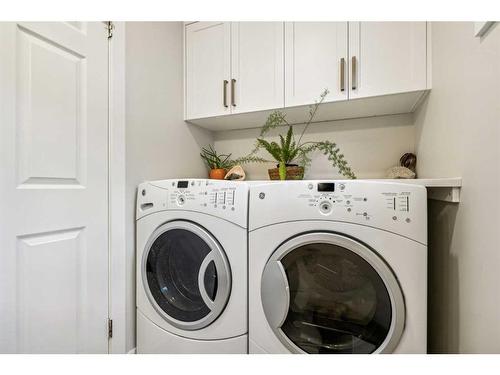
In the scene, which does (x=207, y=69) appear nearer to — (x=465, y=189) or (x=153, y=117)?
(x=153, y=117)

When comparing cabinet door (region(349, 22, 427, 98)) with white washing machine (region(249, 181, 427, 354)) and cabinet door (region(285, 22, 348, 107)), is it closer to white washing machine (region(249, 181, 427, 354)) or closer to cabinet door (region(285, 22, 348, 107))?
cabinet door (region(285, 22, 348, 107))

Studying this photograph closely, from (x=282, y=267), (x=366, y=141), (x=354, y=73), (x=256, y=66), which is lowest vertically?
(x=282, y=267)

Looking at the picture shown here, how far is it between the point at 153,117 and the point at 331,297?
1255 mm

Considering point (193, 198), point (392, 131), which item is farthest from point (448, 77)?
point (193, 198)

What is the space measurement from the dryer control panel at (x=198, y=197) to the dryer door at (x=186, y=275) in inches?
3.7

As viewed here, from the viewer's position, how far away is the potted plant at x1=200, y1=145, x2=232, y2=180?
67.9 inches

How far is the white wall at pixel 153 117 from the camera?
4.08ft

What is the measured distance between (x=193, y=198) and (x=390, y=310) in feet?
2.89

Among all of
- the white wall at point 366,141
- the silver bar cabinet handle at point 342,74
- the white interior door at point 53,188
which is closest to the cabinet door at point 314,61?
the silver bar cabinet handle at point 342,74

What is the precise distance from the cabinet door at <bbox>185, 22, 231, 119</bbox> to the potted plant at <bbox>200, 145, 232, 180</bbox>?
31cm

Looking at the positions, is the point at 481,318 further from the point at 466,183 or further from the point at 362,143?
the point at 362,143

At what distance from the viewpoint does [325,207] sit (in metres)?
0.93

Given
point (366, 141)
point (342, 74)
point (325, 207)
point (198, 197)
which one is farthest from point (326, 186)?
point (366, 141)
